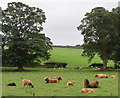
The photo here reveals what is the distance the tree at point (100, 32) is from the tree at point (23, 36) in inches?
267

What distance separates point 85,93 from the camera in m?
14.0

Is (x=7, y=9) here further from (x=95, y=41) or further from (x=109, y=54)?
(x=109, y=54)

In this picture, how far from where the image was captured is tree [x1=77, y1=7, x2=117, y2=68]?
43.6 m

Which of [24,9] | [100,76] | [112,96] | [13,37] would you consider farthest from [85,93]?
[24,9]

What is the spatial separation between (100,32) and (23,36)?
12853 mm

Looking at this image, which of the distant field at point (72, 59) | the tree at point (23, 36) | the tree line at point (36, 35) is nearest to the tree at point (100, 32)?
the tree line at point (36, 35)

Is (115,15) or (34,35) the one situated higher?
(115,15)

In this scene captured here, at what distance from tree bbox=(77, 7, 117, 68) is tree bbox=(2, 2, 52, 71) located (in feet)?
22.2

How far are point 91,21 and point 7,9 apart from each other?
14617 millimetres

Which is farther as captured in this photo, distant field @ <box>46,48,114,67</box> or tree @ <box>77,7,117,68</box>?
distant field @ <box>46,48,114,67</box>

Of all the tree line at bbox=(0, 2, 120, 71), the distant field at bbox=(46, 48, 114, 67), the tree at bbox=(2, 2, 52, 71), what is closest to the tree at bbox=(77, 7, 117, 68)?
the tree line at bbox=(0, 2, 120, 71)

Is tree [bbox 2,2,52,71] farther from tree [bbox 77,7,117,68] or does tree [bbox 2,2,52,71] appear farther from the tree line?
tree [bbox 77,7,117,68]

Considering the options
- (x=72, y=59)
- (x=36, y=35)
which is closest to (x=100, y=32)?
(x=36, y=35)

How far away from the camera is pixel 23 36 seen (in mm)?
44156
